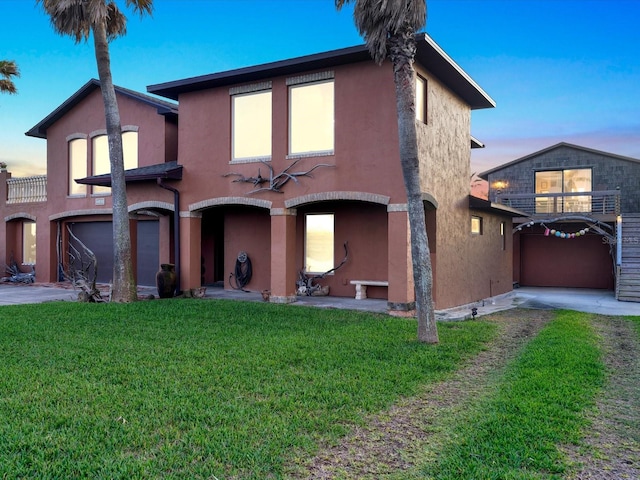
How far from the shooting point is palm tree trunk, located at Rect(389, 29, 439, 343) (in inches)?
329

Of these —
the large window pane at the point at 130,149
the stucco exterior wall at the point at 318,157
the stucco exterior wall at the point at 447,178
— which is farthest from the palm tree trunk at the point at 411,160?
the large window pane at the point at 130,149

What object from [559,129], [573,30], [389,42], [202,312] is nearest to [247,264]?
[202,312]

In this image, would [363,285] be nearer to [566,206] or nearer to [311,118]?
[311,118]

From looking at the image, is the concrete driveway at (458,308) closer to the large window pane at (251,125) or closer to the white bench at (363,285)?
the white bench at (363,285)

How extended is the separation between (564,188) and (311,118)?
650 inches

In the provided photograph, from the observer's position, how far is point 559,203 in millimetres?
23484

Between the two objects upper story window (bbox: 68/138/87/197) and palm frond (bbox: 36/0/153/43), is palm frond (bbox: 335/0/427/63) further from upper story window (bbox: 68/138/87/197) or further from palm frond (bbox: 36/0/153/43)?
upper story window (bbox: 68/138/87/197)

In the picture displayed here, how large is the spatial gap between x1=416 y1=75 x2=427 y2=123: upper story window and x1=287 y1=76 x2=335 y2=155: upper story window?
7.21ft

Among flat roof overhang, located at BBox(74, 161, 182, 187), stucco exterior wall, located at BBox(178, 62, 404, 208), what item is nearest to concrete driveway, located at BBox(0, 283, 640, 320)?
stucco exterior wall, located at BBox(178, 62, 404, 208)

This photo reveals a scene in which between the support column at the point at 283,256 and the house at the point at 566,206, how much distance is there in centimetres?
1199

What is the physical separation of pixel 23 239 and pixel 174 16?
485 inches

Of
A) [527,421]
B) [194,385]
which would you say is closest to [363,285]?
[194,385]

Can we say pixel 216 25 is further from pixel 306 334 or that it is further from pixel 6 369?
pixel 6 369

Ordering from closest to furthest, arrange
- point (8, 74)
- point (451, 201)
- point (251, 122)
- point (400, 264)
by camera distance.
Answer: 1. point (400, 264)
2. point (451, 201)
3. point (251, 122)
4. point (8, 74)
